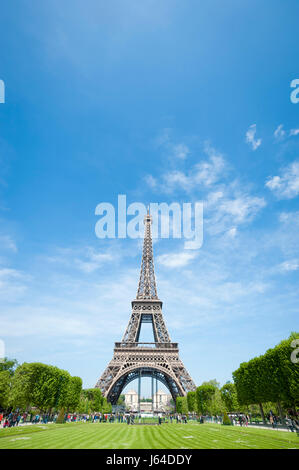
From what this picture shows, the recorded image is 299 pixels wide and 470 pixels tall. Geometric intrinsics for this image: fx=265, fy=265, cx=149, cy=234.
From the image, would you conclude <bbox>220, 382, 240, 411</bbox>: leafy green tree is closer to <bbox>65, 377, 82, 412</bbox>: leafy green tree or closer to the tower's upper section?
<bbox>65, 377, 82, 412</bbox>: leafy green tree

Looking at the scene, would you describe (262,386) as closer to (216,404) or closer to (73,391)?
(216,404)

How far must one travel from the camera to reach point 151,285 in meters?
71.5

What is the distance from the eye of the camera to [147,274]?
239 ft

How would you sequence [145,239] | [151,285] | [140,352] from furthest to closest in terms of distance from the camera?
[145,239] → [151,285] → [140,352]

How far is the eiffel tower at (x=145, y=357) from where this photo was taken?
52441 mm

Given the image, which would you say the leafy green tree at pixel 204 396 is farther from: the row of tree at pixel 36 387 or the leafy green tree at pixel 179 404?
the row of tree at pixel 36 387

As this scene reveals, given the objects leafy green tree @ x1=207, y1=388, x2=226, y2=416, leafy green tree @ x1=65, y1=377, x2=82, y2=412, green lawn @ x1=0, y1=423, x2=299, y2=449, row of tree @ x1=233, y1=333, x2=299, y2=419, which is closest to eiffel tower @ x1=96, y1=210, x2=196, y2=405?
leafy green tree @ x1=65, y1=377, x2=82, y2=412

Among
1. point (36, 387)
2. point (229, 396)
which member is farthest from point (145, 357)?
point (36, 387)

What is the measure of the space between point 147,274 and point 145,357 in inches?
885

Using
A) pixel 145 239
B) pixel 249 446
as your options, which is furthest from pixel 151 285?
pixel 249 446

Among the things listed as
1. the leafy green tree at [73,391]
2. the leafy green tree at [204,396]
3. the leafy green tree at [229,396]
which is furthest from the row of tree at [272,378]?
the leafy green tree at [73,391]

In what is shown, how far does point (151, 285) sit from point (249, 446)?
57079 mm

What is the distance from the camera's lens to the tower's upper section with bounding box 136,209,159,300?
6931cm
